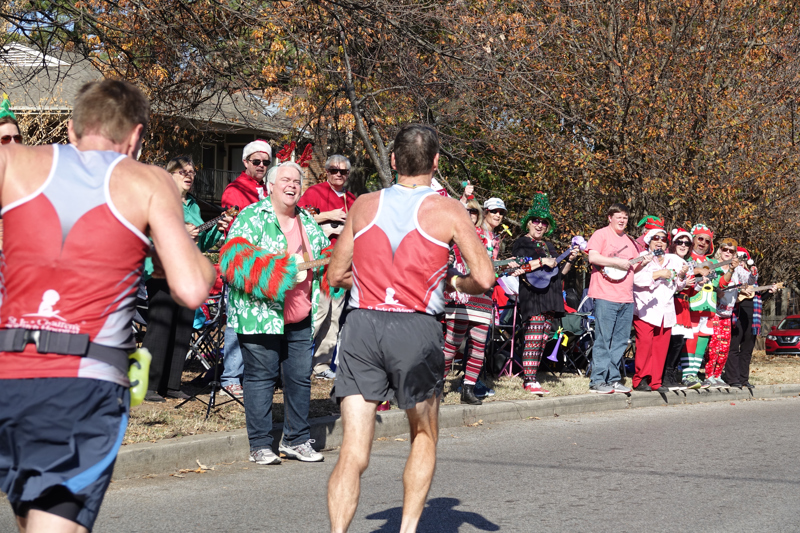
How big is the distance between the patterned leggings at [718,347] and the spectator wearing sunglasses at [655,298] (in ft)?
4.79

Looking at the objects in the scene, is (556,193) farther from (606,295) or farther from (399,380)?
(399,380)

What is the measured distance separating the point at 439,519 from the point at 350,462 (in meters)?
1.59

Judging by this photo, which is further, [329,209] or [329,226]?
[329,209]

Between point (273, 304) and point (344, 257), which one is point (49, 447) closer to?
point (344, 257)

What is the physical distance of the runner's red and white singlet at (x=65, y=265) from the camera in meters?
2.61

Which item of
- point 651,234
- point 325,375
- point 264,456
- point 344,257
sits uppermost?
point 651,234

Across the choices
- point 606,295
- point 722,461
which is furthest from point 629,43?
point 722,461

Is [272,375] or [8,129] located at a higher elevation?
[8,129]

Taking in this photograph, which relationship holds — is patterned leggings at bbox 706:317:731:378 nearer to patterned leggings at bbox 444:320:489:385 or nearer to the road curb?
the road curb

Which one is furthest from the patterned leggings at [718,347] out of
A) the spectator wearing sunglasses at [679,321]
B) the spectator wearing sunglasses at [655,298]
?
the spectator wearing sunglasses at [655,298]

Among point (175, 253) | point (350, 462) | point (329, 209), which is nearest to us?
point (175, 253)

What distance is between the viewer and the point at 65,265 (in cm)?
262

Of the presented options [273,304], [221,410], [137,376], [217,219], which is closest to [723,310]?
[221,410]

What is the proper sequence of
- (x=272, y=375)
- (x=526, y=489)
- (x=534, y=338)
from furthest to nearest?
(x=534, y=338) < (x=272, y=375) < (x=526, y=489)
